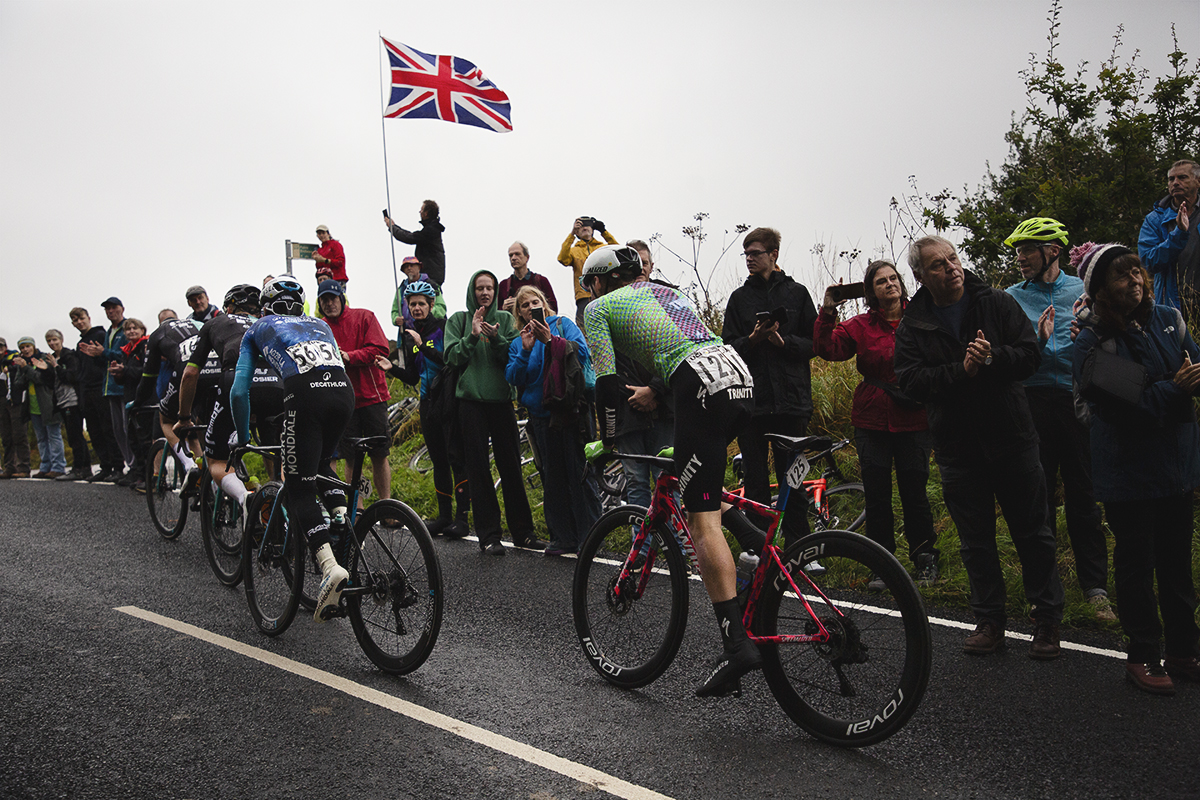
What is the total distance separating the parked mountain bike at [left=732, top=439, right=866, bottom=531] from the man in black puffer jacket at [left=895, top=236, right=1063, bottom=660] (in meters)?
1.64

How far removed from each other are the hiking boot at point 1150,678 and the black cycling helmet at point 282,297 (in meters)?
5.18

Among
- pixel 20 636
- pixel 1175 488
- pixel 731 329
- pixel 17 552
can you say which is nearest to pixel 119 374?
pixel 17 552

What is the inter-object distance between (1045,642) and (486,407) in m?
5.19

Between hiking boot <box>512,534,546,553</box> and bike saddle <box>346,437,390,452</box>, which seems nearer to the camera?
bike saddle <box>346,437,390,452</box>

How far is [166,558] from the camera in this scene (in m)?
8.52

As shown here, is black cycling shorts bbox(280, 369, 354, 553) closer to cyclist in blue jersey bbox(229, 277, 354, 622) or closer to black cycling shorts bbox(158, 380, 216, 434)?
cyclist in blue jersey bbox(229, 277, 354, 622)

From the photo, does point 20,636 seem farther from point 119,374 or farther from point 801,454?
point 119,374

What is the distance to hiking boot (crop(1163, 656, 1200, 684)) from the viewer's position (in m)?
4.69

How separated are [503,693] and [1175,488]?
3460 millimetres

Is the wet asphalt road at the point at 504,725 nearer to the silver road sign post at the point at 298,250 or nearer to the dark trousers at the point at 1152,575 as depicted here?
the dark trousers at the point at 1152,575

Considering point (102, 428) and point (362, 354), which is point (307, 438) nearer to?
point (362, 354)

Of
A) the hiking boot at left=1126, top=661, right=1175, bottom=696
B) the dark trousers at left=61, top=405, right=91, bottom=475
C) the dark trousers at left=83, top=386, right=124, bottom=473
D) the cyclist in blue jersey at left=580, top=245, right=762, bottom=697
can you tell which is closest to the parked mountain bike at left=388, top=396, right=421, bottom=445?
the dark trousers at left=83, top=386, right=124, bottom=473

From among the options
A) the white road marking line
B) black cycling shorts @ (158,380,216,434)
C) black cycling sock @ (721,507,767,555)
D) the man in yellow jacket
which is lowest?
the white road marking line

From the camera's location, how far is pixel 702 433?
4.56 meters
